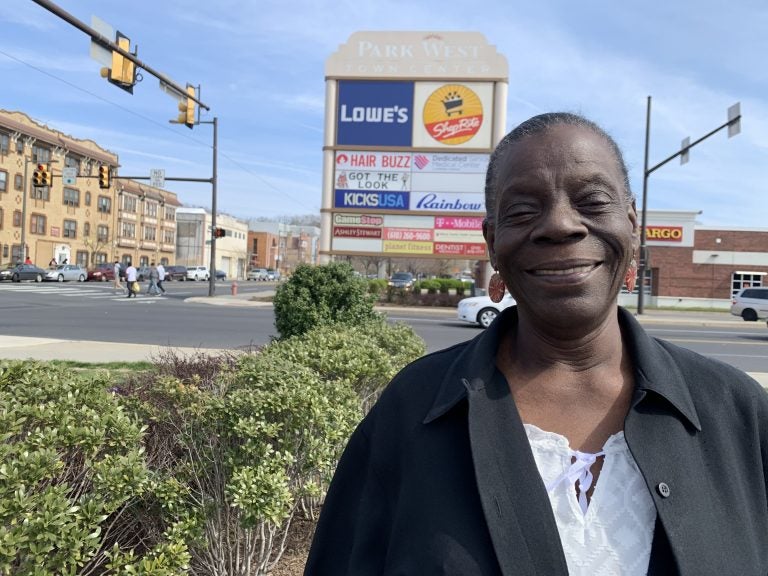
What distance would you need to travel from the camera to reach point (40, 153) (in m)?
58.8

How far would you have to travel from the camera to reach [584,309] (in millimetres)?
1453

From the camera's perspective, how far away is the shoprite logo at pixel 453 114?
2702 cm

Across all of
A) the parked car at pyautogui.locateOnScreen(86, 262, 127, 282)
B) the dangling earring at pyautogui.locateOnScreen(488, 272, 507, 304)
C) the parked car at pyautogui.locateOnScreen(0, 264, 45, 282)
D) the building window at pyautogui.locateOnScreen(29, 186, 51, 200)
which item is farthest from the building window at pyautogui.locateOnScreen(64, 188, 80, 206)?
the dangling earring at pyautogui.locateOnScreen(488, 272, 507, 304)

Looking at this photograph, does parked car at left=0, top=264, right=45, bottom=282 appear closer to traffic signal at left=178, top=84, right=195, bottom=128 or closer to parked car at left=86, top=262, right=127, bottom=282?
parked car at left=86, top=262, right=127, bottom=282

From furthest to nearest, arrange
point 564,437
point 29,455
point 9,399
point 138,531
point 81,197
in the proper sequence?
point 81,197 → point 138,531 → point 9,399 → point 29,455 → point 564,437

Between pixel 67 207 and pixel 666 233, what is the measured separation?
53.4 metres

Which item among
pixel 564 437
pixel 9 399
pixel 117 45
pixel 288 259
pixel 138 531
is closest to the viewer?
pixel 564 437

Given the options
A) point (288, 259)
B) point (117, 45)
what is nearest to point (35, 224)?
point (117, 45)

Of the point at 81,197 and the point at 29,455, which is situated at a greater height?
the point at 81,197

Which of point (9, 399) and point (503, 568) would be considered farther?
point (9, 399)

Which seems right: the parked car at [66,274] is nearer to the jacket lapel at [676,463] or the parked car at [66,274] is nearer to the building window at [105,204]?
the building window at [105,204]

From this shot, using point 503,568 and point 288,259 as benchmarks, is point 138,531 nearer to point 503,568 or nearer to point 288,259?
point 503,568

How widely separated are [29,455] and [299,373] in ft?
4.46

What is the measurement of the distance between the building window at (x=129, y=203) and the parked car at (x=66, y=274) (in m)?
26.5
